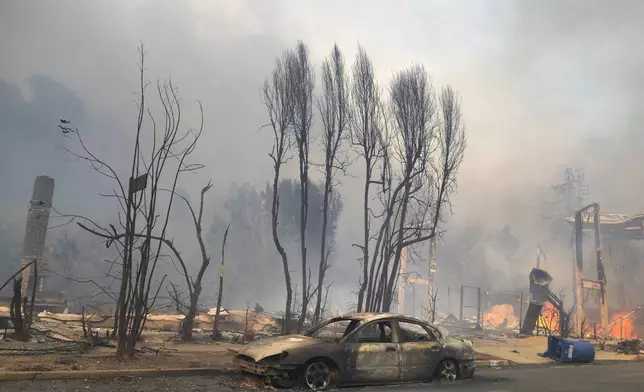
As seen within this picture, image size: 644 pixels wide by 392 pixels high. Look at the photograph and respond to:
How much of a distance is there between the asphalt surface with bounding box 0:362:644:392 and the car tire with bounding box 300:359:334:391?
14.0 inches

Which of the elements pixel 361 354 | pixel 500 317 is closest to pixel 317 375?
pixel 361 354

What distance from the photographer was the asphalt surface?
24.5ft

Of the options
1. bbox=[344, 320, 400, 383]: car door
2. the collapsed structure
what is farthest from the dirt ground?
the collapsed structure

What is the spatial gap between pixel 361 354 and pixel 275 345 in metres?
1.70

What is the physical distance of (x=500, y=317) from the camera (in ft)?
183

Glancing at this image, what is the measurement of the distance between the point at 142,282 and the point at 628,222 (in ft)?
166

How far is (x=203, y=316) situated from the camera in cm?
2439

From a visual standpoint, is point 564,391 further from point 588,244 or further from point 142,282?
point 588,244

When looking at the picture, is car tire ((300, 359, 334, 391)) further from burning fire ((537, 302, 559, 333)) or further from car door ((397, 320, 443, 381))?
burning fire ((537, 302, 559, 333))

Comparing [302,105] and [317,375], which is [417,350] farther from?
[302,105]

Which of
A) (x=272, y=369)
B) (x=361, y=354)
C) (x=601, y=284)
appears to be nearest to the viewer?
(x=272, y=369)

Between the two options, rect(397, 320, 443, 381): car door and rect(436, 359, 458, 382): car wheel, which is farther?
rect(436, 359, 458, 382): car wheel

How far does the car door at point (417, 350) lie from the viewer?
29.6ft

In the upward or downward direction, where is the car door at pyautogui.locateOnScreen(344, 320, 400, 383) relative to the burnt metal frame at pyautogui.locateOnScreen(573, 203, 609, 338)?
downward
